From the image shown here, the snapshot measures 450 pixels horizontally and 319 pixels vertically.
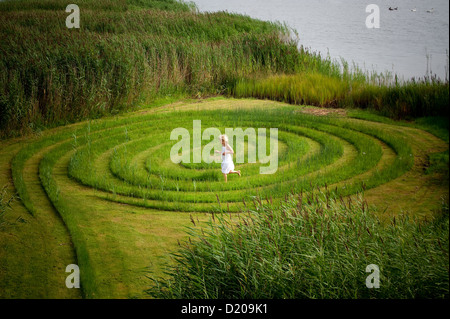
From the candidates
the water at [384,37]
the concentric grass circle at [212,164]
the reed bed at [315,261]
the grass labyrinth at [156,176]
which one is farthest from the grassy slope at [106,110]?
the water at [384,37]

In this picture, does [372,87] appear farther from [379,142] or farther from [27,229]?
[27,229]

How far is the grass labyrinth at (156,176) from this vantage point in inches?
233

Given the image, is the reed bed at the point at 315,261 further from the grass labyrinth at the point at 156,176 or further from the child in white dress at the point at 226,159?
the child in white dress at the point at 226,159

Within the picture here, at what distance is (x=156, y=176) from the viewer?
823 cm

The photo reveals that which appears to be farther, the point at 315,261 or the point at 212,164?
the point at 212,164

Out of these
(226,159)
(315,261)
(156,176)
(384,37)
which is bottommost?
(315,261)

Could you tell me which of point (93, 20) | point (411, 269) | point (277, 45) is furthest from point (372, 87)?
point (93, 20)

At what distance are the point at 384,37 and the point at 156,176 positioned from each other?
17.2m

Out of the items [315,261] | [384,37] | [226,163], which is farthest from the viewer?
[384,37]

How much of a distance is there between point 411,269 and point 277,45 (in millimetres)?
12915

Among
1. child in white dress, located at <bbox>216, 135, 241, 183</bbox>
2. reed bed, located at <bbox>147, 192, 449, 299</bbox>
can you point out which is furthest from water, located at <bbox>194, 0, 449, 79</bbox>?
reed bed, located at <bbox>147, 192, 449, 299</bbox>

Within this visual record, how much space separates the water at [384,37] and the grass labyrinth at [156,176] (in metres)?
5.45

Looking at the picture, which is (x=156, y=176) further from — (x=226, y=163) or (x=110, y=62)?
(x=110, y=62)

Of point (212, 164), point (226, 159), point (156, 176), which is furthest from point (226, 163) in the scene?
point (156, 176)
